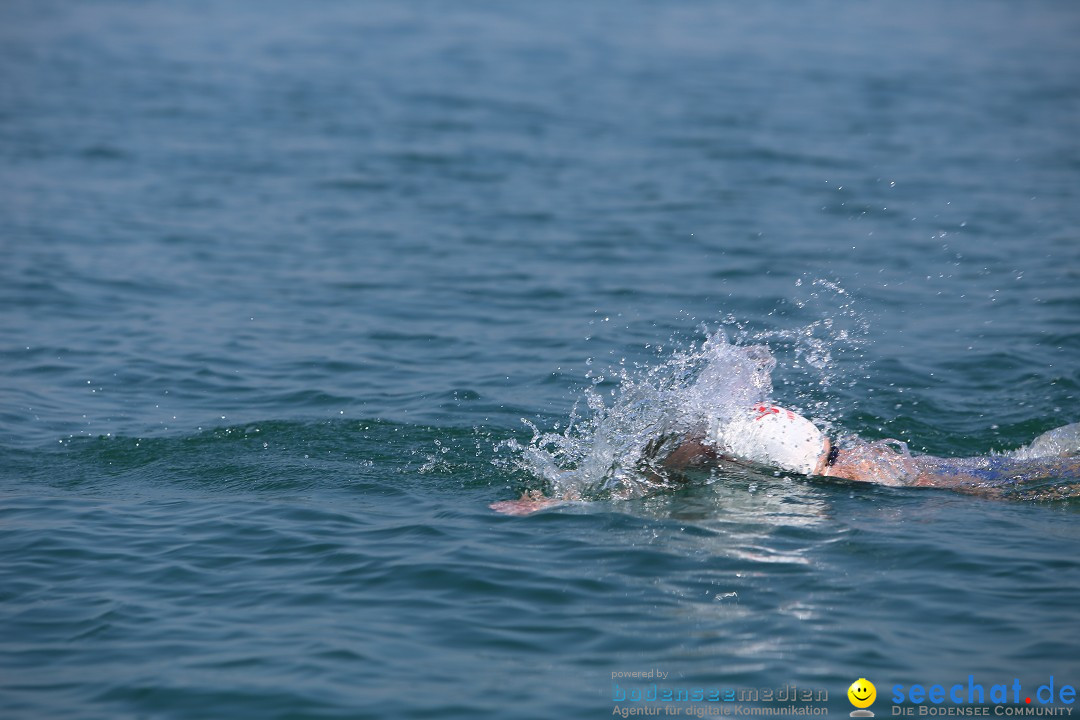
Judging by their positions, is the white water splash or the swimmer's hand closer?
the swimmer's hand

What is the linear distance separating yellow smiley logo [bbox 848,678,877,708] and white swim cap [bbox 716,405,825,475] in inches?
101

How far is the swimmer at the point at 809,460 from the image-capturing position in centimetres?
834

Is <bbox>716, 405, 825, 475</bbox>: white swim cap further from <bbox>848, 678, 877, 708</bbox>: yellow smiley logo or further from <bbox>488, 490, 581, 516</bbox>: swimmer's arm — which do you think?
<bbox>848, 678, 877, 708</bbox>: yellow smiley logo

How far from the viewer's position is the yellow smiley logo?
5.80 m

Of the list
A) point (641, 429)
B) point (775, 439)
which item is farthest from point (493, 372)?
point (775, 439)

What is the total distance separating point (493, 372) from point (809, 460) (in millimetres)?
3816

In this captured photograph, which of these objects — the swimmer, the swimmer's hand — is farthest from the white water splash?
the swimmer's hand

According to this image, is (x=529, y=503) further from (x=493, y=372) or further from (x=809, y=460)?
(x=493, y=372)

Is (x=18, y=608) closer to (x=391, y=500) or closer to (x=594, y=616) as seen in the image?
(x=391, y=500)

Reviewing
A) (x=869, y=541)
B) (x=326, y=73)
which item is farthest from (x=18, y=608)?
(x=326, y=73)

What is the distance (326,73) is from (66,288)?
1535 centimetres

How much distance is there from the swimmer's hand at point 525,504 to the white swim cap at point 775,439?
1270mm

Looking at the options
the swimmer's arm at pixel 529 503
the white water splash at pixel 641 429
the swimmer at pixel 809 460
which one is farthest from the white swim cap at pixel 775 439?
the swimmer's arm at pixel 529 503

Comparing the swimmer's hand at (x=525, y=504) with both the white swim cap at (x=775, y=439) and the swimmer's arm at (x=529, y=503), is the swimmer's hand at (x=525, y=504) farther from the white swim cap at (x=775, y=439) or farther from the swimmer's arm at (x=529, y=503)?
the white swim cap at (x=775, y=439)
